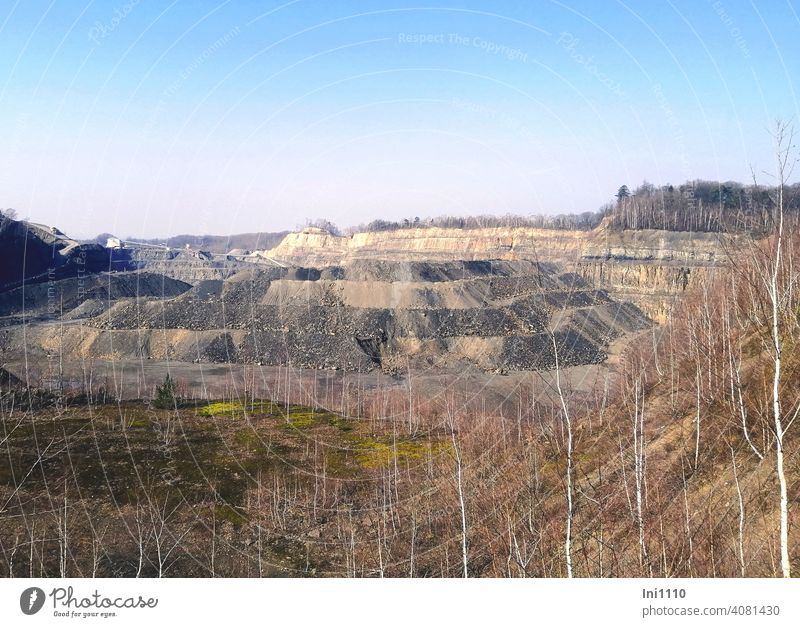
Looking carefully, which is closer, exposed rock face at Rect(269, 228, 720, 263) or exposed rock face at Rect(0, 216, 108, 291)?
exposed rock face at Rect(0, 216, 108, 291)

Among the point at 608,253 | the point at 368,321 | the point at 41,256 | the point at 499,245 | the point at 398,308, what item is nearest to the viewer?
the point at 368,321

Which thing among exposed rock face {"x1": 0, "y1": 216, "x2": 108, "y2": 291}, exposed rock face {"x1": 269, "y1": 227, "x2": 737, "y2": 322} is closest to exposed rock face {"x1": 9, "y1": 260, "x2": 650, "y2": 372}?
exposed rock face {"x1": 269, "y1": 227, "x2": 737, "y2": 322}

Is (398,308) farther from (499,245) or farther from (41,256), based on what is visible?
(41,256)

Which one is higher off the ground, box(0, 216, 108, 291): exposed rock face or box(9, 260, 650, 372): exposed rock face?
box(0, 216, 108, 291): exposed rock face

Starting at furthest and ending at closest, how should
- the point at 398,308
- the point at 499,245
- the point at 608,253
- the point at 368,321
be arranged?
the point at 499,245
the point at 608,253
the point at 398,308
the point at 368,321

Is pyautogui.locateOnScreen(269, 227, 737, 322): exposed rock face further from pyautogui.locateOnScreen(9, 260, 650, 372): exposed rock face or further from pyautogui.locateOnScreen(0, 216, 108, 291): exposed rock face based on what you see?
pyautogui.locateOnScreen(0, 216, 108, 291): exposed rock face

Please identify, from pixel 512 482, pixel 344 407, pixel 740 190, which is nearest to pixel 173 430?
pixel 344 407

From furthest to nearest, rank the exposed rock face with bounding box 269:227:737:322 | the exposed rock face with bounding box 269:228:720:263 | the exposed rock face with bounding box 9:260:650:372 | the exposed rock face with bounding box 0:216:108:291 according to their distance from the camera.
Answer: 1. the exposed rock face with bounding box 269:228:720:263
2. the exposed rock face with bounding box 269:227:737:322
3. the exposed rock face with bounding box 0:216:108:291
4. the exposed rock face with bounding box 9:260:650:372

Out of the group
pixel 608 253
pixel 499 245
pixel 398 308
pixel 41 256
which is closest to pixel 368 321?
pixel 398 308

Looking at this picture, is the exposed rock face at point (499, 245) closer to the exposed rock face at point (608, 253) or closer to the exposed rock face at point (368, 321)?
the exposed rock face at point (608, 253)
